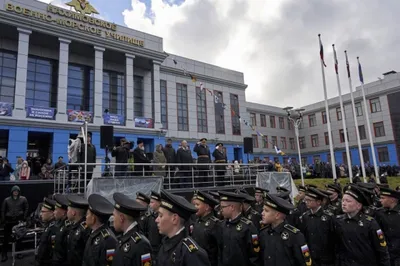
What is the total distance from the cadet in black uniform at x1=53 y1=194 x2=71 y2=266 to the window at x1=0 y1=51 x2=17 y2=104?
16843 millimetres

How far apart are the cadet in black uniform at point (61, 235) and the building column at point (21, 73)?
49.8 feet

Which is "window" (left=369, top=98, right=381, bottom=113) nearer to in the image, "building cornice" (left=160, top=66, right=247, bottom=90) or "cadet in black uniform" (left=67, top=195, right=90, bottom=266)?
"building cornice" (left=160, top=66, right=247, bottom=90)

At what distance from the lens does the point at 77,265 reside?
396cm

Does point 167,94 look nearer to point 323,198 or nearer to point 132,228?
point 323,198

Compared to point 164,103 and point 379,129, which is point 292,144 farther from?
point 164,103

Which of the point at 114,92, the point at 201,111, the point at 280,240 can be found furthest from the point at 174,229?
the point at 201,111

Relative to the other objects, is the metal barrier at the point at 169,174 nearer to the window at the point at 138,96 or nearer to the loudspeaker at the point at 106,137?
the loudspeaker at the point at 106,137

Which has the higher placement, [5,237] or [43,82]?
[43,82]

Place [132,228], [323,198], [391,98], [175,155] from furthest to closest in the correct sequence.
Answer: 1. [391,98]
2. [175,155]
3. [323,198]
4. [132,228]

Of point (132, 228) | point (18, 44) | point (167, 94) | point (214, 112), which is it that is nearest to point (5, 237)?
point (132, 228)

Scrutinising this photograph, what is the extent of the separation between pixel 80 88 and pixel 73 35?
12.2 feet

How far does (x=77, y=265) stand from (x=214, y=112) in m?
25.4

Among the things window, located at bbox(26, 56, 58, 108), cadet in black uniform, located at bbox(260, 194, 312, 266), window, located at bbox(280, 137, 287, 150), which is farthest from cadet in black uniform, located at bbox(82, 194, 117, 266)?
window, located at bbox(280, 137, 287, 150)

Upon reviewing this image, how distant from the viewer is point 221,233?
4.40 meters
